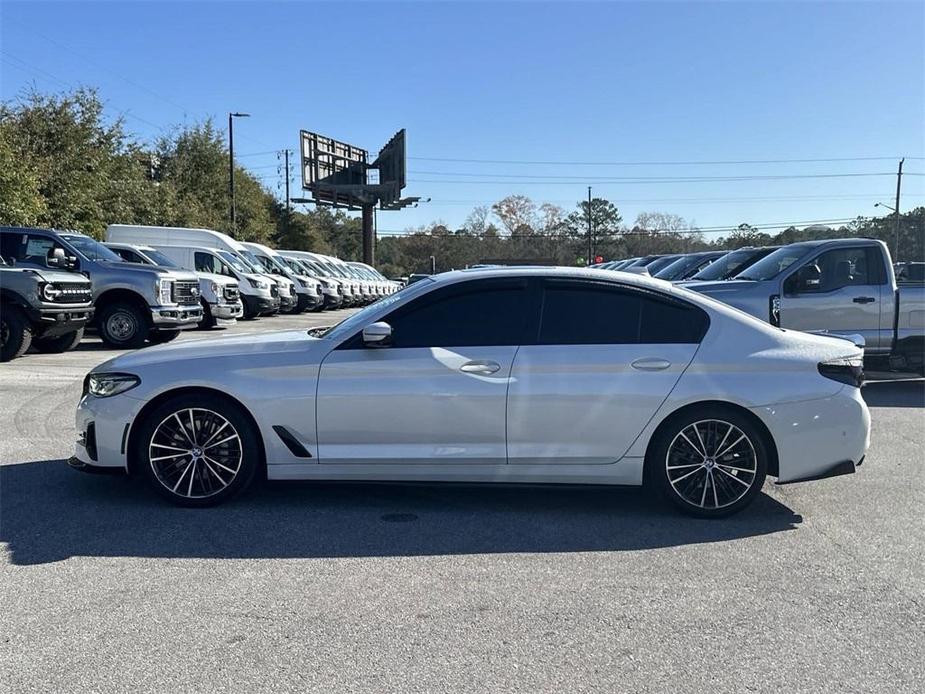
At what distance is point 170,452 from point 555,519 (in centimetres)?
247

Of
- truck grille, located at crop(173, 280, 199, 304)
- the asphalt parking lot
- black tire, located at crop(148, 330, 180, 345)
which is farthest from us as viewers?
black tire, located at crop(148, 330, 180, 345)

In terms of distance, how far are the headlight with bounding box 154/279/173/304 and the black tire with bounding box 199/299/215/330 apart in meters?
3.13

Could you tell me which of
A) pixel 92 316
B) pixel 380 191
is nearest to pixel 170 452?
pixel 92 316

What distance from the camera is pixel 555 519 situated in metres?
4.87

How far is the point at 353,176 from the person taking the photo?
164 feet

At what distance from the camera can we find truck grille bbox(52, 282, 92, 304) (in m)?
11.4

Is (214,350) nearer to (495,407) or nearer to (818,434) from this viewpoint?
(495,407)

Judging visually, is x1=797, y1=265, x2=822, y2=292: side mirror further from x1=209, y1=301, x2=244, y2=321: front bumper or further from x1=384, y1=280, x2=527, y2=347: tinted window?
x1=209, y1=301, x2=244, y2=321: front bumper

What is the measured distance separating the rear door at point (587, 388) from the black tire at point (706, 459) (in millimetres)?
220

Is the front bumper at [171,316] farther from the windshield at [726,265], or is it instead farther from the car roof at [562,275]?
the car roof at [562,275]

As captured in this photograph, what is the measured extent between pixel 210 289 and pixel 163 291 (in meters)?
4.02

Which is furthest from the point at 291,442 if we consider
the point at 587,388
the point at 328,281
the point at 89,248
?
the point at 328,281

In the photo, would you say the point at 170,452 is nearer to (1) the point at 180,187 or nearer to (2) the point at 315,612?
(2) the point at 315,612

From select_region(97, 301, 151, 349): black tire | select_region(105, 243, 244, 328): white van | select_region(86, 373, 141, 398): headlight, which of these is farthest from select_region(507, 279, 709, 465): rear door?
select_region(105, 243, 244, 328): white van
